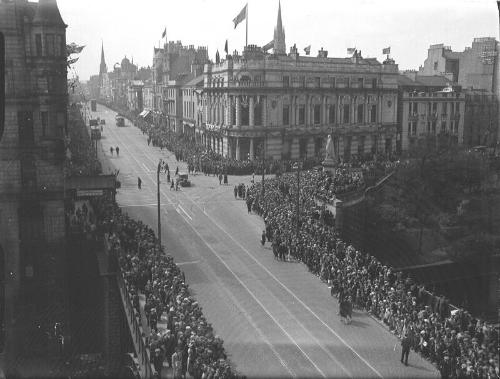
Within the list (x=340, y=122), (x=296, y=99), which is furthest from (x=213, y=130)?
(x=340, y=122)

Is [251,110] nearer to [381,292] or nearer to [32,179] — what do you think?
[32,179]

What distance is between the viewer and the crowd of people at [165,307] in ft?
55.9

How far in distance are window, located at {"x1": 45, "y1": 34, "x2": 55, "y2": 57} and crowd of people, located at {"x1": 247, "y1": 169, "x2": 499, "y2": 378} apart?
13611mm

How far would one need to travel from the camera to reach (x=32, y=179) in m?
26.1

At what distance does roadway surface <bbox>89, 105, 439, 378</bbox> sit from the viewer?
19469mm

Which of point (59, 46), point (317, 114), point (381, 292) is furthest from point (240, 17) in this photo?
point (381, 292)

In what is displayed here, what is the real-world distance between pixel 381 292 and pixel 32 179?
1508 centimetres

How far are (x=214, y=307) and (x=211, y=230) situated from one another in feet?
42.0

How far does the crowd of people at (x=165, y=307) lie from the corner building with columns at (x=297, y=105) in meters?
34.0

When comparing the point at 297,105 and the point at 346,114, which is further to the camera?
the point at 346,114

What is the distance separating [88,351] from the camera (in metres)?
24.5

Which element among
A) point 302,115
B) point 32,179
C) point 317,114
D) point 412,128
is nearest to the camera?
point 32,179

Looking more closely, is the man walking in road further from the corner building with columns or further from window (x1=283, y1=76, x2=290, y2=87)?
window (x1=283, y1=76, x2=290, y2=87)

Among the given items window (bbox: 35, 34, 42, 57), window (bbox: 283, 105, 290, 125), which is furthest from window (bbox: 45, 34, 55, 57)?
window (bbox: 283, 105, 290, 125)
